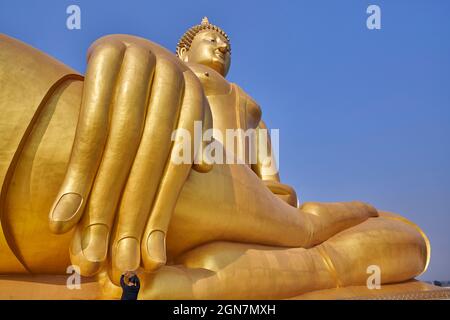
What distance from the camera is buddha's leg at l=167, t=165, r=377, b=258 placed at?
11.1 ft

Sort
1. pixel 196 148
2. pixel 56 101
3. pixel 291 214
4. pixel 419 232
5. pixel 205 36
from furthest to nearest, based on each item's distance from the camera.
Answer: pixel 205 36, pixel 419 232, pixel 291 214, pixel 196 148, pixel 56 101

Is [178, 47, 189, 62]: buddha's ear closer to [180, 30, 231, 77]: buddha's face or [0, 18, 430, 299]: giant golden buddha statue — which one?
[180, 30, 231, 77]: buddha's face

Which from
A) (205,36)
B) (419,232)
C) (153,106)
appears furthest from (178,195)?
(205,36)

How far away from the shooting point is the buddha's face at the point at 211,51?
650 cm

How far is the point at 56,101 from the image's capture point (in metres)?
2.98

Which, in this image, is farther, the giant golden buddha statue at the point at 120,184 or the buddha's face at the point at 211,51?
the buddha's face at the point at 211,51

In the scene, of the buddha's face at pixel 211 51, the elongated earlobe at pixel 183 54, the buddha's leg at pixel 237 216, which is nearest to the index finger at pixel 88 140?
the buddha's leg at pixel 237 216

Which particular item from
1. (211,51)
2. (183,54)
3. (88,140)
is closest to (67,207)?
(88,140)

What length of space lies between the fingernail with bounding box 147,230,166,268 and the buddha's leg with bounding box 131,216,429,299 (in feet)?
0.69

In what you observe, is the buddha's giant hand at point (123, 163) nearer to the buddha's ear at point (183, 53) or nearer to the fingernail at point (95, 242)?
the fingernail at point (95, 242)

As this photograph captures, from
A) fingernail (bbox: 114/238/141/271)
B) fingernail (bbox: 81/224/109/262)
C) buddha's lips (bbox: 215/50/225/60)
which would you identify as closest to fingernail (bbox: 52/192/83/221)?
fingernail (bbox: 81/224/109/262)

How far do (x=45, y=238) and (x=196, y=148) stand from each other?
3.89 feet

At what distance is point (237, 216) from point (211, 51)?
3572 millimetres
